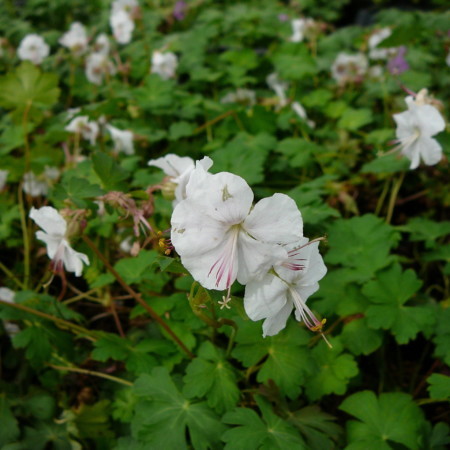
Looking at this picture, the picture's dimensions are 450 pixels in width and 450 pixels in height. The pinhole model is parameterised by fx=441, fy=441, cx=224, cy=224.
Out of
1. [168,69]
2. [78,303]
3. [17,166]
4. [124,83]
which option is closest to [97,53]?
[124,83]

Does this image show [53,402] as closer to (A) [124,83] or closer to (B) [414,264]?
(B) [414,264]

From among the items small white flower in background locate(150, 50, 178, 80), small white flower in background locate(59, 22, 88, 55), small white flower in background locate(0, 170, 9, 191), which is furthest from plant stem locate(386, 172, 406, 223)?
small white flower in background locate(59, 22, 88, 55)

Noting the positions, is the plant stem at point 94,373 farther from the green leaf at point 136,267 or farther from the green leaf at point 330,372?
the green leaf at point 330,372

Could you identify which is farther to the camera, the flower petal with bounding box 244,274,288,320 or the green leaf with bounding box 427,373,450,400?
the green leaf with bounding box 427,373,450,400

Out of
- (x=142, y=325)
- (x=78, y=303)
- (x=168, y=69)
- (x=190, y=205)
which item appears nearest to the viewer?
(x=190, y=205)

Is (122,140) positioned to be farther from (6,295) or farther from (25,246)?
(6,295)

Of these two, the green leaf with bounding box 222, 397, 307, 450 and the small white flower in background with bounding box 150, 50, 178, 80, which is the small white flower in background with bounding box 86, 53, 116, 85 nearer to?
the small white flower in background with bounding box 150, 50, 178, 80
